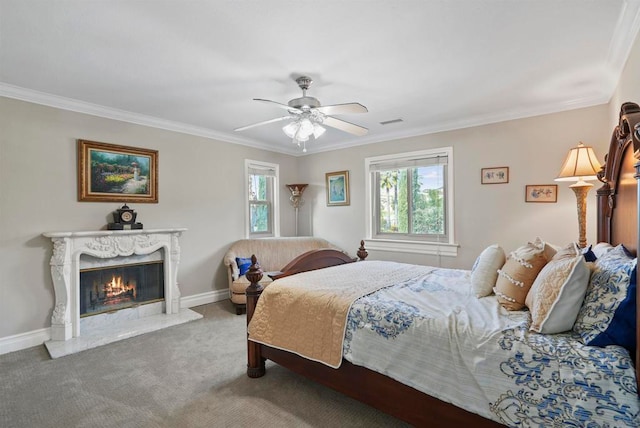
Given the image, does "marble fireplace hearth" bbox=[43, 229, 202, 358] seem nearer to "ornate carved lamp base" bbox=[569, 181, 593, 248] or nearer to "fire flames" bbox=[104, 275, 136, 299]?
"fire flames" bbox=[104, 275, 136, 299]

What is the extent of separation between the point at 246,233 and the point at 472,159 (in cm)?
344

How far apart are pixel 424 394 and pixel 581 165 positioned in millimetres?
2530

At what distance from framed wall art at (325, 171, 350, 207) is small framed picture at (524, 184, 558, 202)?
2496 mm

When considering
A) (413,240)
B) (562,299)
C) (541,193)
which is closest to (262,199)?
(413,240)

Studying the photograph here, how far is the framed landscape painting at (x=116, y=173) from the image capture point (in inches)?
136

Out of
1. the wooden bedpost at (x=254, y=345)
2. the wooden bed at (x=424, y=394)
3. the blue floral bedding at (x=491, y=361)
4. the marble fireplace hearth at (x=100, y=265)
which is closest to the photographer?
the blue floral bedding at (x=491, y=361)

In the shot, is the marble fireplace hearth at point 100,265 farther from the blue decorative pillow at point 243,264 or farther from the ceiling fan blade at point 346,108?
the ceiling fan blade at point 346,108

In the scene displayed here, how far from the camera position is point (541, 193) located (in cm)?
352

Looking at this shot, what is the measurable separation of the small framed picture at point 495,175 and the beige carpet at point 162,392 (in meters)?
3.03

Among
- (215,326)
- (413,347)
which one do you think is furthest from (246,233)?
(413,347)

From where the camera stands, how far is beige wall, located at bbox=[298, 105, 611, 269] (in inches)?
132

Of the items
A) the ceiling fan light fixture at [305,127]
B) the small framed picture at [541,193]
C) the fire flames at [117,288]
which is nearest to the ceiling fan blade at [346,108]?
the ceiling fan light fixture at [305,127]

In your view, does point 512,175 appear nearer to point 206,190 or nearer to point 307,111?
point 307,111

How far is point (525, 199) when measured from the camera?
11.9 ft
